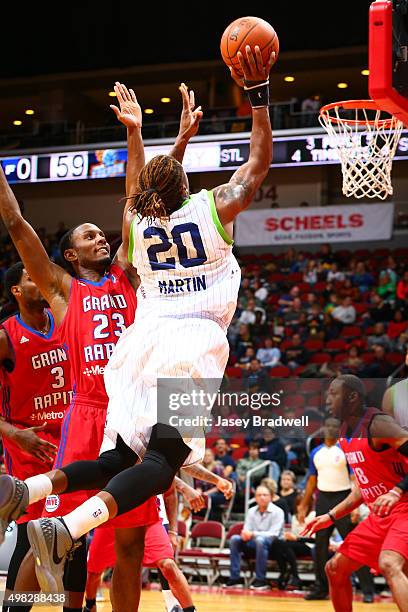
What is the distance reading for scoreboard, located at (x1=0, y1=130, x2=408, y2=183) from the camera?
15109 millimetres

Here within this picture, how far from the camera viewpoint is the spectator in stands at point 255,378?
13.8 meters

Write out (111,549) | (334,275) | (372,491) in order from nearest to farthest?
(372,491)
(111,549)
(334,275)

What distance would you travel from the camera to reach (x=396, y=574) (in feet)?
16.3

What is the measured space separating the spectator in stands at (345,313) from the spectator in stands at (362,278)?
2.83ft

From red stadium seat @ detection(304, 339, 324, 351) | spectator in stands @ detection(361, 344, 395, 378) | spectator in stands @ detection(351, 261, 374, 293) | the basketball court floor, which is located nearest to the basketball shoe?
the basketball court floor

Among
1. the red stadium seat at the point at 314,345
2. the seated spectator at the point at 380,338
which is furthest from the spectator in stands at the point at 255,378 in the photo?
the seated spectator at the point at 380,338

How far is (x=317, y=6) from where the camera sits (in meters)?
16.9

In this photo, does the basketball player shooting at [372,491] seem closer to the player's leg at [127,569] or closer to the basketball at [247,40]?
the player's leg at [127,569]

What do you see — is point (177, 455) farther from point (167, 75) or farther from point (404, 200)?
point (167, 75)

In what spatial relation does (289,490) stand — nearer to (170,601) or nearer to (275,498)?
(275,498)

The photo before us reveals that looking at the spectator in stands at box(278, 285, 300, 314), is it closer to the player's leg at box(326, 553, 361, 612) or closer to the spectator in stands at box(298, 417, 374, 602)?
the spectator in stands at box(298, 417, 374, 602)

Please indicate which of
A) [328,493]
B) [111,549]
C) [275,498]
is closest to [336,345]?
[275,498]

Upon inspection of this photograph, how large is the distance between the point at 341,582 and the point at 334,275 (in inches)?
506

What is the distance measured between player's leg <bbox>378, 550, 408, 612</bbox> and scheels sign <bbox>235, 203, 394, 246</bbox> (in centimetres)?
1359
